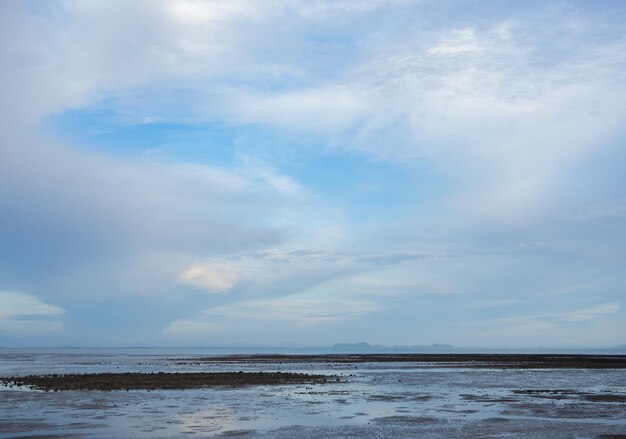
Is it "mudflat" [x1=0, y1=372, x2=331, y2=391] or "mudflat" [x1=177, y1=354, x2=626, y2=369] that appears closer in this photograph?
"mudflat" [x1=0, y1=372, x2=331, y2=391]

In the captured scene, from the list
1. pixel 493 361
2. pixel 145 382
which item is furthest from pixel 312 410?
pixel 493 361

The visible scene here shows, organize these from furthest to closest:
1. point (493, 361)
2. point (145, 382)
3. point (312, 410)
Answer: point (493, 361) < point (145, 382) < point (312, 410)

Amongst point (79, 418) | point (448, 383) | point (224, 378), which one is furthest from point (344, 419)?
Result: point (224, 378)

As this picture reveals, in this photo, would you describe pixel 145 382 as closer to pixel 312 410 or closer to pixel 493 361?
pixel 312 410

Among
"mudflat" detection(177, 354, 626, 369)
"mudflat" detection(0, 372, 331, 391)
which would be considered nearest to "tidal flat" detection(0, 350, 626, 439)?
"mudflat" detection(0, 372, 331, 391)

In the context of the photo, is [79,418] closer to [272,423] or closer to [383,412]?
[272,423]

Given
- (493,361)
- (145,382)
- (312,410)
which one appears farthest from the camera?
(493,361)

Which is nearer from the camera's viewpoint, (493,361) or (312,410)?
(312,410)

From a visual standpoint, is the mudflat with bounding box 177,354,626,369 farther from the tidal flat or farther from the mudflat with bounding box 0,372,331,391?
the mudflat with bounding box 0,372,331,391

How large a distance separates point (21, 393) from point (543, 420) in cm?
3654

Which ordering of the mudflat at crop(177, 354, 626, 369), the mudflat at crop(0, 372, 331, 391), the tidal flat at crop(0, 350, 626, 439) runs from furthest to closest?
the mudflat at crop(177, 354, 626, 369), the mudflat at crop(0, 372, 331, 391), the tidal flat at crop(0, 350, 626, 439)

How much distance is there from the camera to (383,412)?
1299 inches

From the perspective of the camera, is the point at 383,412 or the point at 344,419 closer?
the point at 344,419

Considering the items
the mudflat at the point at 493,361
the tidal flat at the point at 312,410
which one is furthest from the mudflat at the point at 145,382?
the mudflat at the point at 493,361
